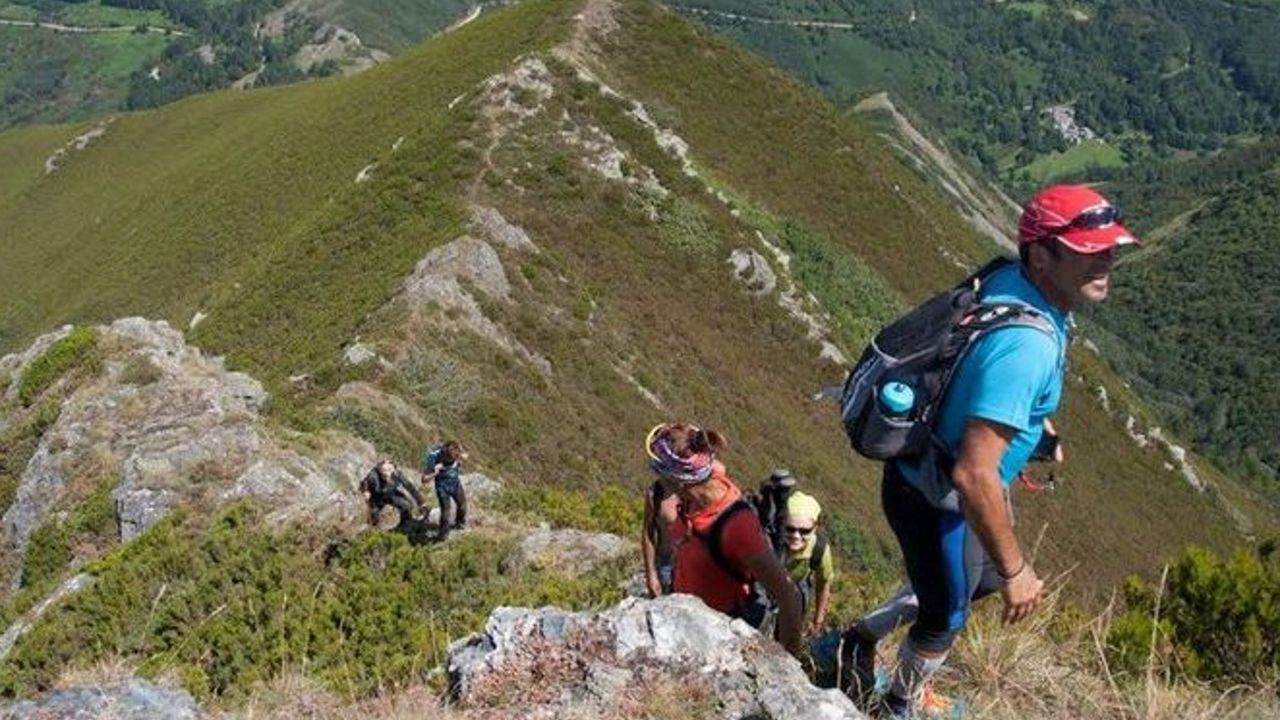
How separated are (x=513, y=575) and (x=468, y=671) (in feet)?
24.1

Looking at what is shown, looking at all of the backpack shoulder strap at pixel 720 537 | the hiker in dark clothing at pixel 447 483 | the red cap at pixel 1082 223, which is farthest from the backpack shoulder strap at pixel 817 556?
the hiker in dark clothing at pixel 447 483

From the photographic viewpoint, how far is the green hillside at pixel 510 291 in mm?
13820

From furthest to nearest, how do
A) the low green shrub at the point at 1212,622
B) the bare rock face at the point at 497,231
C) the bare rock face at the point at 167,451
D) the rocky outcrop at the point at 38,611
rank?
the bare rock face at the point at 497,231 < the bare rock face at the point at 167,451 < the rocky outcrop at the point at 38,611 < the low green shrub at the point at 1212,622

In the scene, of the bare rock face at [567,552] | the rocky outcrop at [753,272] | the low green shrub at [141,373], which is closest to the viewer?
the bare rock face at [567,552]

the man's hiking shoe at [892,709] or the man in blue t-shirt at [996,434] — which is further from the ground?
the man in blue t-shirt at [996,434]

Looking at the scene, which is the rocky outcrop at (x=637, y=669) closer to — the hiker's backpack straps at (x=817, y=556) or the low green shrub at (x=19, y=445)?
the hiker's backpack straps at (x=817, y=556)

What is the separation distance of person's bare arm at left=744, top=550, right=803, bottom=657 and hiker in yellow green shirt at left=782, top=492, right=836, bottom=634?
1662 millimetres

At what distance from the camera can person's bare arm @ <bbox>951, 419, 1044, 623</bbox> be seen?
15.5 feet

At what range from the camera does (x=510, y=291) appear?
3278cm

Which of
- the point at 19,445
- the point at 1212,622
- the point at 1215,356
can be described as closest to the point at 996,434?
the point at 1212,622

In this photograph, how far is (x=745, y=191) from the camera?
56.1 m

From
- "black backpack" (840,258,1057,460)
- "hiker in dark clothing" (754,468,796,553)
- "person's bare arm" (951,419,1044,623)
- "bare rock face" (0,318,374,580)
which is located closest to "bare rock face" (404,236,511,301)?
"bare rock face" (0,318,374,580)

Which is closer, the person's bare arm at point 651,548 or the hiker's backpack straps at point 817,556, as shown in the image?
the person's bare arm at point 651,548

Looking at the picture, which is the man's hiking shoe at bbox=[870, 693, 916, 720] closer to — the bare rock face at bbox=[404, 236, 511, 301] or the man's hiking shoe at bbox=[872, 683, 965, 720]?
the man's hiking shoe at bbox=[872, 683, 965, 720]
